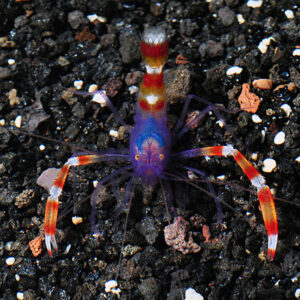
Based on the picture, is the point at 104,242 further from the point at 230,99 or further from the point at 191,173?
the point at 230,99

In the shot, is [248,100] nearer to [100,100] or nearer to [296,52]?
[296,52]

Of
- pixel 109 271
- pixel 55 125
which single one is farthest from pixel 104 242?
pixel 55 125

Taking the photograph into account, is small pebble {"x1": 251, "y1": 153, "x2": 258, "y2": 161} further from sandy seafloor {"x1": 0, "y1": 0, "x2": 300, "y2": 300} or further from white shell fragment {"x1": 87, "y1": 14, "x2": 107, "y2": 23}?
white shell fragment {"x1": 87, "y1": 14, "x2": 107, "y2": 23}

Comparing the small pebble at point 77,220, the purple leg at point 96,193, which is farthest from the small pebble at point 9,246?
the purple leg at point 96,193

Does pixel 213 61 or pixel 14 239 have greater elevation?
pixel 213 61

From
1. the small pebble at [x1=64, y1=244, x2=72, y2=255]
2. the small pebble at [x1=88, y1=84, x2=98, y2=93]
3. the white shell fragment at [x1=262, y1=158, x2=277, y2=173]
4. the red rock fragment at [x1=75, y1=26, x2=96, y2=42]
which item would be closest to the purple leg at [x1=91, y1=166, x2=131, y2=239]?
the small pebble at [x1=64, y1=244, x2=72, y2=255]

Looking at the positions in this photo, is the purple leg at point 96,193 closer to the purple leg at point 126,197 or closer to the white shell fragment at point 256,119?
the purple leg at point 126,197
